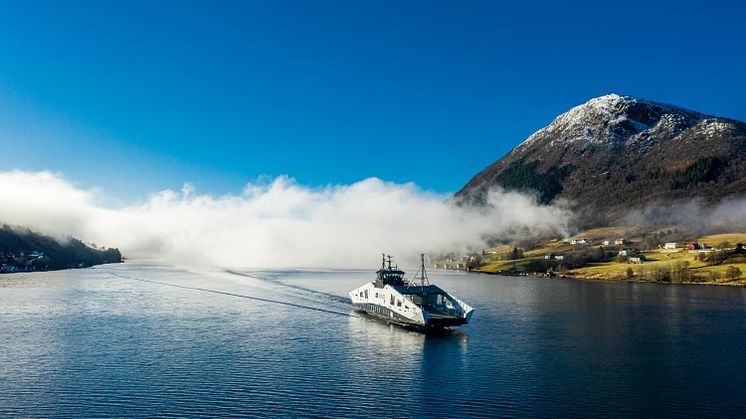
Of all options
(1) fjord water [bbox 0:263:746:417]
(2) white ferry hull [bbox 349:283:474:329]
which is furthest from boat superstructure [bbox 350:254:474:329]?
(1) fjord water [bbox 0:263:746:417]

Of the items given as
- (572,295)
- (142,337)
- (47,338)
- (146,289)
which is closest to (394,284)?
(142,337)

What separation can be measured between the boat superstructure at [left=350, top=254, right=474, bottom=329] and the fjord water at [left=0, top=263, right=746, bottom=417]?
3.22 metres

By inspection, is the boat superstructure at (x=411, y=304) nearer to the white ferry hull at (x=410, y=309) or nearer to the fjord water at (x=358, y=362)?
the white ferry hull at (x=410, y=309)

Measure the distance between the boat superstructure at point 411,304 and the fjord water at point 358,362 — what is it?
127 inches

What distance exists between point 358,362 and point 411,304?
30610 millimetres

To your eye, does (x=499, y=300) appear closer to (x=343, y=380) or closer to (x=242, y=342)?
(x=242, y=342)

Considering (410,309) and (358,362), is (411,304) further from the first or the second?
(358,362)

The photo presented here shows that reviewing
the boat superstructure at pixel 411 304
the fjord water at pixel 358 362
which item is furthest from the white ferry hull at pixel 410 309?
the fjord water at pixel 358 362

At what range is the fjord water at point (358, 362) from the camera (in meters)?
54.6

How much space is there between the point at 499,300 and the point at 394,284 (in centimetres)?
5003

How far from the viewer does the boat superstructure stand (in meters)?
97.8

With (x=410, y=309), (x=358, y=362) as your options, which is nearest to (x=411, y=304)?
(x=410, y=309)

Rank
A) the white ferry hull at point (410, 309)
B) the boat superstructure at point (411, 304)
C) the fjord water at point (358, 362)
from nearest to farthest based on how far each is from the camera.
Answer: the fjord water at point (358, 362)
the white ferry hull at point (410, 309)
the boat superstructure at point (411, 304)

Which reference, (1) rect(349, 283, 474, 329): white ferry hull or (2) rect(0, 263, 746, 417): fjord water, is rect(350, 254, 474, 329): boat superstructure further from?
(2) rect(0, 263, 746, 417): fjord water
